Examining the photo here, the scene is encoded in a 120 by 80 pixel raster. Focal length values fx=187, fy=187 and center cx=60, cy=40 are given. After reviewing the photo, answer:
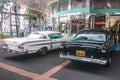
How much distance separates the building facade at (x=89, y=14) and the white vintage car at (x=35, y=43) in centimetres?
579

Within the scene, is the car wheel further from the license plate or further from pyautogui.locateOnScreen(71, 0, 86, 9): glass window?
pyautogui.locateOnScreen(71, 0, 86, 9): glass window

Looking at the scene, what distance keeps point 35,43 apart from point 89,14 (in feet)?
26.8

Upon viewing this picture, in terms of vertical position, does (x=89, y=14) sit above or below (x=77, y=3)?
below

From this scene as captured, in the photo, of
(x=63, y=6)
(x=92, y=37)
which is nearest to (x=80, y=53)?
(x=92, y=37)

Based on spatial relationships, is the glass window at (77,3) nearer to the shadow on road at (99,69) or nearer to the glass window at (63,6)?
the glass window at (63,6)

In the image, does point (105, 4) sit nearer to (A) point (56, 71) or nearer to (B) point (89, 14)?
(B) point (89, 14)

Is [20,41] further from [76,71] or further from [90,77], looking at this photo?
[90,77]

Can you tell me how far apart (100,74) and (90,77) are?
64 cm

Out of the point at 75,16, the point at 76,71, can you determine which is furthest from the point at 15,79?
the point at 75,16

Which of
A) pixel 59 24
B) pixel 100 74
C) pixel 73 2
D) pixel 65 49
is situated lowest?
pixel 100 74

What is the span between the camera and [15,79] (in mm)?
6156

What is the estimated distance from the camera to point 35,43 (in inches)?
373

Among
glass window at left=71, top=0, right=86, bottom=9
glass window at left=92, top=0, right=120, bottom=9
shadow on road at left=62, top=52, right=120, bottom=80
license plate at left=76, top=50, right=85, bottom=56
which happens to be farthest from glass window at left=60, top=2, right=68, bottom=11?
license plate at left=76, top=50, right=85, bottom=56

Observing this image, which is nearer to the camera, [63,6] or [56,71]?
[56,71]
